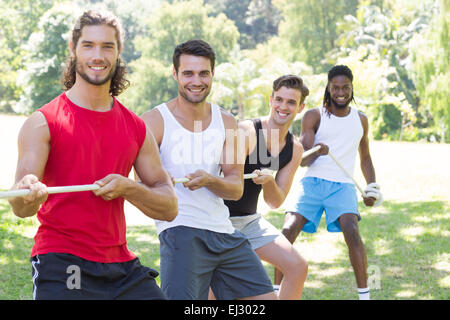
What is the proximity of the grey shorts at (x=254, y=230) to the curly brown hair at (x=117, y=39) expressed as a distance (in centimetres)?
148

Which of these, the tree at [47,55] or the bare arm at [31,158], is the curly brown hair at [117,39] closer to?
the bare arm at [31,158]

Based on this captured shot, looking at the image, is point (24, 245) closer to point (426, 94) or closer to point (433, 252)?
point (433, 252)

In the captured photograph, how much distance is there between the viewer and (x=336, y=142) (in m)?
5.66

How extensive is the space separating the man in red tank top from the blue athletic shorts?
2636mm

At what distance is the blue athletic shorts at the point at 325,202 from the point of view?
5.43 m

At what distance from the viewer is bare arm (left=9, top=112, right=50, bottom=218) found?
249cm

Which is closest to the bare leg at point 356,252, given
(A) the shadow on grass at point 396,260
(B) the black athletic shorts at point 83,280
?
(A) the shadow on grass at point 396,260

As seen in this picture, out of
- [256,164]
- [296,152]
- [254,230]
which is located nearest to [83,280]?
[254,230]

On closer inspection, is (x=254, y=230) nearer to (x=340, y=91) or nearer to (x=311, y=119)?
(x=311, y=119)

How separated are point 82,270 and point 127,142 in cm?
64

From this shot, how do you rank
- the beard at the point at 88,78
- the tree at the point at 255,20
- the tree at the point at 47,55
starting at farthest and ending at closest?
the tree at the point at 255,20 → the tree at the point at 47,55 → the beard at the point at 88,78

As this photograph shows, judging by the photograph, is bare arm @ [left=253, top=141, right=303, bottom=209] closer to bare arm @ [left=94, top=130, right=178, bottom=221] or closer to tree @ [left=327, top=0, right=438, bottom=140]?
bare arm @ [left=94, top=130, right=178, bottom=221]

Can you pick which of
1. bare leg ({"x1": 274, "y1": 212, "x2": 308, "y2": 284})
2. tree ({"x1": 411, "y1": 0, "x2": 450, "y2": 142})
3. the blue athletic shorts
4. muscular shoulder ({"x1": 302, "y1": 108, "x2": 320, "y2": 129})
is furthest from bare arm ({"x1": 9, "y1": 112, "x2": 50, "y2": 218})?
tree ({"x1": 411, "y1": 0, "x2": 450, "y2": 142})
